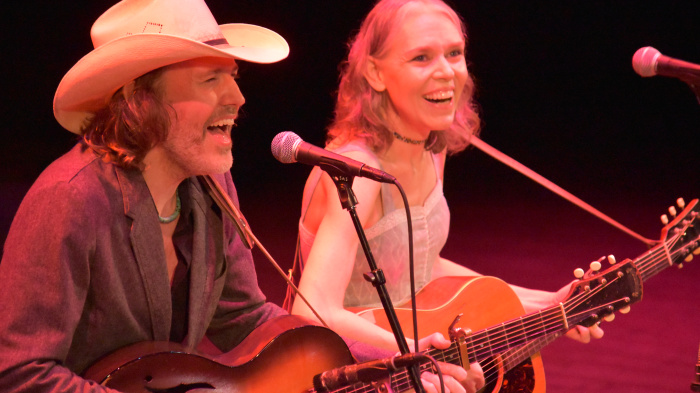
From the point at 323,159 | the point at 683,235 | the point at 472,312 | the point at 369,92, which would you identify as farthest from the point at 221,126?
the point at 683,235

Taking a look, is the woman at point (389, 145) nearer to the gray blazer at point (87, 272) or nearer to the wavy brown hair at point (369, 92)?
the wavy brown hair at point (369, 92)

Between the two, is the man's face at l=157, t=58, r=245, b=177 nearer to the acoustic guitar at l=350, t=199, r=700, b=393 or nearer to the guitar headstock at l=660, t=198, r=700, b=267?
the acoustic guitar at l=350, t=199, r=700, b=393

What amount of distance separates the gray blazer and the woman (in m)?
0.50

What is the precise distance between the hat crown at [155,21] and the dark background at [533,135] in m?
2.84

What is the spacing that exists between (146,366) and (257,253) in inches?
158

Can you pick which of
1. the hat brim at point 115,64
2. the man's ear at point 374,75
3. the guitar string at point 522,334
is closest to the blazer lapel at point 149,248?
the hat brim at point 115,64

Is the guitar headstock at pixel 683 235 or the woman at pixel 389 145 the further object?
the guitar headstock at pixel 683 235

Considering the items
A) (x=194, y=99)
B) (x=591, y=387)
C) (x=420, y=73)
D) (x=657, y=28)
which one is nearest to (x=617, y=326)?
(x=591, y=387)

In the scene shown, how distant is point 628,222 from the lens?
22.2ft

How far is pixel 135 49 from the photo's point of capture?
224cm

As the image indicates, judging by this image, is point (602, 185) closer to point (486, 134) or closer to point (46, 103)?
point (486, 134)

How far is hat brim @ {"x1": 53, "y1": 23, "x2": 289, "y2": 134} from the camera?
87.7 inches

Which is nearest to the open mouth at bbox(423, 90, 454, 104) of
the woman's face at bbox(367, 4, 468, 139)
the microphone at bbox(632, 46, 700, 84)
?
the woman's face at bbox(367, 4, 468, 139)

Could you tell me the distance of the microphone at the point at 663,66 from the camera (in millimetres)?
2855
